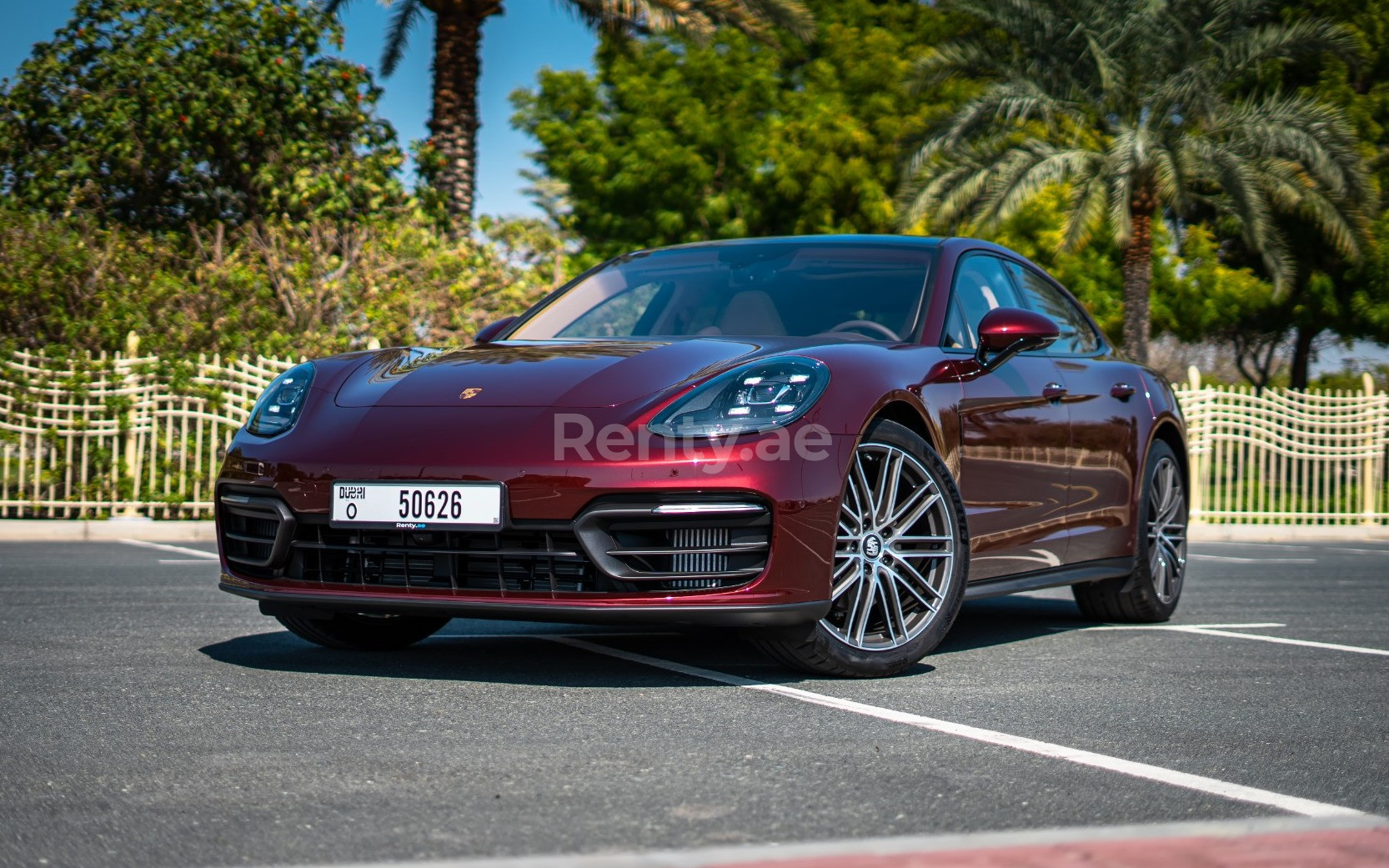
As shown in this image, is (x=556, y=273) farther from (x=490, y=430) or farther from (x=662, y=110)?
(x=490, y=430)

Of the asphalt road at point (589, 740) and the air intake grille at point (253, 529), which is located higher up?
the air intake grille at point (253, 529)

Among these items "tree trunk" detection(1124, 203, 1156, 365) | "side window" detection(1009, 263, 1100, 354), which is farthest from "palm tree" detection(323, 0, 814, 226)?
"side window" detection(1009, 263, 1100, 354)

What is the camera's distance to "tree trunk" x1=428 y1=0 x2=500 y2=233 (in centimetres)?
2055

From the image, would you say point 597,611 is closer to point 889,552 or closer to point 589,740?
point 589,740

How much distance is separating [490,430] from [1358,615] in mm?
4838

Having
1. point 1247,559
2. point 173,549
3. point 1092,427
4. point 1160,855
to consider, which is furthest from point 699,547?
point 1247,559

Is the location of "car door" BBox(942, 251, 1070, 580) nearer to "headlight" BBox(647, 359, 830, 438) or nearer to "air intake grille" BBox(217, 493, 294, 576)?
"headlight" BBox(647, 359, 830, 438)

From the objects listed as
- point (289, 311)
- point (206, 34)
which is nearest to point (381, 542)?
point (289, 311)

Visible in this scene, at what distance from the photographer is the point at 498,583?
438cm

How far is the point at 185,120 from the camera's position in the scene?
2058 cm

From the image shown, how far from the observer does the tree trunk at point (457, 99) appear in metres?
20.5

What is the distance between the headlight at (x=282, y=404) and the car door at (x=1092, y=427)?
2.77 meters

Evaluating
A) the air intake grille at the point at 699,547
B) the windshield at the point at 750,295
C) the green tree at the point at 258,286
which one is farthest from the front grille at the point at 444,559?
the green tree at the point at 258,286

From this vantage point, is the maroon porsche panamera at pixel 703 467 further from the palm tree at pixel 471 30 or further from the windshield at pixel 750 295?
the palm tree at pixel 471 30
